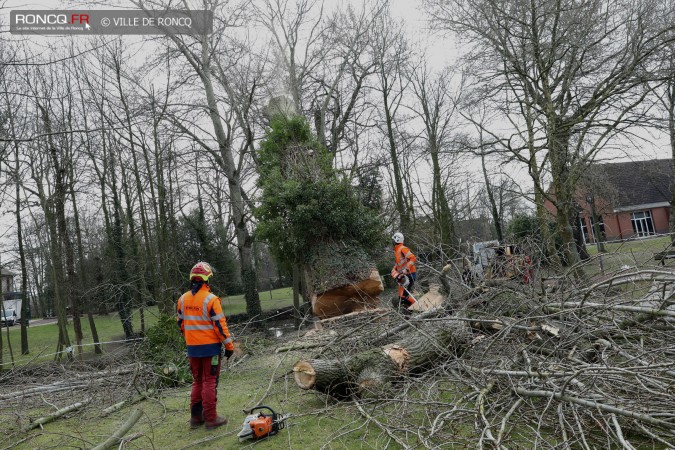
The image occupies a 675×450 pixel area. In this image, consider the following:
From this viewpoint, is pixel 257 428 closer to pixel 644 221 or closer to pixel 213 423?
pixel 213 423

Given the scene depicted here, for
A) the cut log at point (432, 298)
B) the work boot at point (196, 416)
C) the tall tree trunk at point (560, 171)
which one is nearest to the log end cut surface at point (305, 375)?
the work boot at point (196, 416)

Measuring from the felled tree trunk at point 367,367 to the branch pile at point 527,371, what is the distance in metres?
0.01

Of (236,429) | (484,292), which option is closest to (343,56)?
(484,292)

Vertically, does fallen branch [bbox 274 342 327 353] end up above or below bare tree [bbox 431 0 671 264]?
below

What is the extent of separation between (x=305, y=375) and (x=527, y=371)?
2.27 m

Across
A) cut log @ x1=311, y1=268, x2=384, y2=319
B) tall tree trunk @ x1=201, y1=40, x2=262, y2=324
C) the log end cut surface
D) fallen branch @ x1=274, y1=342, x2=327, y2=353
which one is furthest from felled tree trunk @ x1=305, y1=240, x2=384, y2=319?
tall tree trunk @ x1=201, y1=40, x2=262, y2=324

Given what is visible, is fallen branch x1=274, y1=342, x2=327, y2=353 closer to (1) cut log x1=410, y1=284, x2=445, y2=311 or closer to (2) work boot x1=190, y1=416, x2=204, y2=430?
(2) work boot x1=190, y1=416, x2=204, y2=430

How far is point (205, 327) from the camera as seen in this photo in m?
4.96

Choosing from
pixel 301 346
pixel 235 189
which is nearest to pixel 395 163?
pixel 235 189

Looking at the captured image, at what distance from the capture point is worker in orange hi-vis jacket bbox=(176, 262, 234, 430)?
4.90 m

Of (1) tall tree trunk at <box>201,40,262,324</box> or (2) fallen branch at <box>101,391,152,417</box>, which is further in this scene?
(1) tall tree trunk at <box>201,40,262,324</box>

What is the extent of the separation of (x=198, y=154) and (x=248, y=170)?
253cm

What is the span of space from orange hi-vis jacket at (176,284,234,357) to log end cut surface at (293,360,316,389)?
77 cm

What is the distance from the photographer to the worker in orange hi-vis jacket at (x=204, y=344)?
4898 mm
